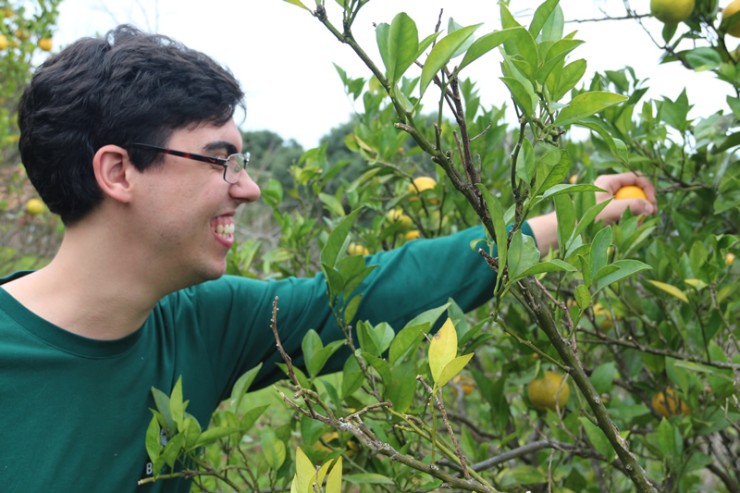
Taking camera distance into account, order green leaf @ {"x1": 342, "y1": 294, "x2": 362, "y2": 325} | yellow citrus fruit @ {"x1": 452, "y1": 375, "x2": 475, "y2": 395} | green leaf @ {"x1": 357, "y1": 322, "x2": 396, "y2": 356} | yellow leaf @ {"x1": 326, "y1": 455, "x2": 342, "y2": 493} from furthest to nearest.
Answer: yellow citrus fruit @ {"x1": 452, "y1": 375, "x2": 475, "y2": 395}, green leaf @ {"x1": 342, "y1": 294, "x2": 362, "y2": 325}, green leaf @ {"x1": 357, "y1": 322, "x2": 396, "y2": 356}, yellow leaf @ {"x1": 326, "y1": 455, "x2": 342, "y2": 493}

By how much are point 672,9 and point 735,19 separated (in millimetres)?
125

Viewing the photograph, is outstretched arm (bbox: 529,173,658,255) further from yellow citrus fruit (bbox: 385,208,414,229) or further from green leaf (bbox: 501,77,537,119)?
green leaf (bbox: 501,77,537,119)

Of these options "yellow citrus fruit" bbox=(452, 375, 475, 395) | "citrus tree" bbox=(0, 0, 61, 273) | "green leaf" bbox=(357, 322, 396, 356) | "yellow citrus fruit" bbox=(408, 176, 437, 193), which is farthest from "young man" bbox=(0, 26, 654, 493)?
"citrus tree" bbox=(0, 0, 61, 273)

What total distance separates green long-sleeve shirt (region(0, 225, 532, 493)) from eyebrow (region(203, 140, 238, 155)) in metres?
0.34

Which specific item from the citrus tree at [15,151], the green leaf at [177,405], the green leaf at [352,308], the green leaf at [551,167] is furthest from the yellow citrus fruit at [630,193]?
the citrus tree at [15,151]

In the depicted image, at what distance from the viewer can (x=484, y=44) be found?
93 centimetres

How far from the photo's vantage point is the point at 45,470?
56.1 inches

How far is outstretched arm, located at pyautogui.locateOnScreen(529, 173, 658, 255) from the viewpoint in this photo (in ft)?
5.50

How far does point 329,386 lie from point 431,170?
1.57 meters

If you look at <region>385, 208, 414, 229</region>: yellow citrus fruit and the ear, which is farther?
<region>385, 208, 414, 229</region>: yellow citrus fruit

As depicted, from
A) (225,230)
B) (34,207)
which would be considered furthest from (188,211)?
(34,207)

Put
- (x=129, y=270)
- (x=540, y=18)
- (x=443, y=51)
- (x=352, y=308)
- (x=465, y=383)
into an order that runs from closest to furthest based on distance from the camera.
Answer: (x=443, y=51) → (x=540, y=18) → (x=352, y=308) → (x=129, y=270) → (x=465, y=383)

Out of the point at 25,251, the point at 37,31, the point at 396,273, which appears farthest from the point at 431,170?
the point at 25,251

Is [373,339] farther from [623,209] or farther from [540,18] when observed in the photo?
[623,209]
